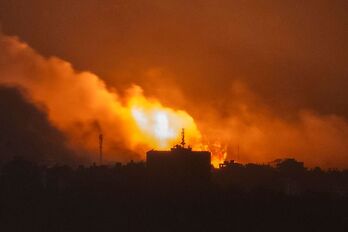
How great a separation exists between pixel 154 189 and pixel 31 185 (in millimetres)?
12626

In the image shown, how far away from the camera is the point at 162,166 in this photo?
12050 cm

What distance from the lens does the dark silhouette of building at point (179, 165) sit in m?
118

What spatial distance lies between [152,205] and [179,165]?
24619mm

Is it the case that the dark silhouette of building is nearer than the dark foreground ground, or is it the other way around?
the dark foreground ground

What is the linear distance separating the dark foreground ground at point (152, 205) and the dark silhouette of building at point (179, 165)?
1.39 metres

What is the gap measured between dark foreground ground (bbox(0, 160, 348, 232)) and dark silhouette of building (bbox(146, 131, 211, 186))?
1.39 meters

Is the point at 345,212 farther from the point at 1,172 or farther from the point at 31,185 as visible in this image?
the point at 1,172

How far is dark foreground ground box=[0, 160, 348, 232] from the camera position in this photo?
9119 cm

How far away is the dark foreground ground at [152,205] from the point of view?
91188mm

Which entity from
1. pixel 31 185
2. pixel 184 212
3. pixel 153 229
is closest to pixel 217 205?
pixel 184 212

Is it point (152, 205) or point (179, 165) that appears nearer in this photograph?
point (152, 205)

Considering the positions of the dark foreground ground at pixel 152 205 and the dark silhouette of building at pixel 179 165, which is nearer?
the dark foreground ground at pixel 152 205

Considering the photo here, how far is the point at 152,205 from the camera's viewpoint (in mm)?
96375

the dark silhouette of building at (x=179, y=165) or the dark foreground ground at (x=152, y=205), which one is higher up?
the dark silhouette of building at (x=179, y=165)
